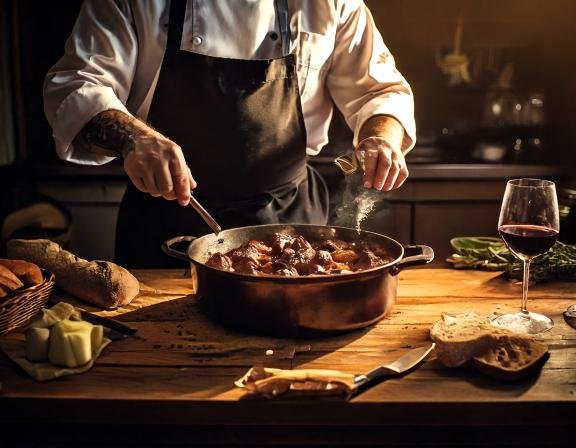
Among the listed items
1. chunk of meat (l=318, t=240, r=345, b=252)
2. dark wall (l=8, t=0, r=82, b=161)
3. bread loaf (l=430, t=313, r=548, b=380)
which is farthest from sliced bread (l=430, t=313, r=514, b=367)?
dark wall (l=8, t=0, r=82, b=161)

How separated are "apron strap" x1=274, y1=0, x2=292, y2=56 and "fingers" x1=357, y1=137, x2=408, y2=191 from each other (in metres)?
0.54

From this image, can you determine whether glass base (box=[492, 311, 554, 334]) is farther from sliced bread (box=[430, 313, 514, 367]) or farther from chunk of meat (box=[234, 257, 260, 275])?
chunk of meat (box=[234, 257, 260, 275])

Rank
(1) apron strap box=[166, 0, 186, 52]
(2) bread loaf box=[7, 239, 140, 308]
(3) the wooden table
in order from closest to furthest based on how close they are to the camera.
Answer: (3) the wooden table → (2) bread loaf box=[7, 239, 140, 308] → (1) apron strap box=[166, 0, 186, 52]

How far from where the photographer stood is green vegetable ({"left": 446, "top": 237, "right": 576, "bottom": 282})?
1.89 m

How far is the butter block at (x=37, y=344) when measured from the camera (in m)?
1.34

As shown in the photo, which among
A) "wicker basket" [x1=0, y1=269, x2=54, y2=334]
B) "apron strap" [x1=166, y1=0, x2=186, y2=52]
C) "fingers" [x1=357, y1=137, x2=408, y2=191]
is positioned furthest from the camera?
"apron strap" [x1=166, y1=0, x2=186, y2=52]

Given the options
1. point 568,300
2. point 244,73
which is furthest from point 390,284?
point 244,73

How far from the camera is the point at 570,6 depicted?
4164 mm

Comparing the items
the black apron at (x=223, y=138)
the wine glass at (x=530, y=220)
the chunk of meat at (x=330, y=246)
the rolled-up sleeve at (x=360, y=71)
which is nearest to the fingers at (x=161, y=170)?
the chunk of meat at (x=330, y=246)

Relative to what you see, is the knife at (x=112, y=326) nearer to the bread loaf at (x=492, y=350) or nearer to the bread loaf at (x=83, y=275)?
the bread loaf at (x=83, y=275)

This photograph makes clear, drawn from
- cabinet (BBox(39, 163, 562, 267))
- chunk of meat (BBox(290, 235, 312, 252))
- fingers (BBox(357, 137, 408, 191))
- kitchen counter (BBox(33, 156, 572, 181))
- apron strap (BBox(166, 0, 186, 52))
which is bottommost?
cabinet (BBox(39, 163, 562, 267))

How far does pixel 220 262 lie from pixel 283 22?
97 cm

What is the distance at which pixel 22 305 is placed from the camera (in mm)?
1515

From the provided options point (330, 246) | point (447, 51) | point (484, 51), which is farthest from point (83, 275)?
point (484, 51)
